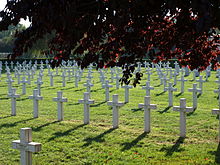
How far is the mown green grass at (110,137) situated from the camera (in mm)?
6102

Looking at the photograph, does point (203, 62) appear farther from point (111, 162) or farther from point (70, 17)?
point (70, 17)

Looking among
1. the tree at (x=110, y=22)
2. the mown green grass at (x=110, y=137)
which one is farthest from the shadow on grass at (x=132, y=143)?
the tree at (x=110, y=22)

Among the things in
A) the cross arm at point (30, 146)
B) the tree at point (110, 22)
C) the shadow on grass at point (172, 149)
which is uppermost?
the tree at point (110, 22)

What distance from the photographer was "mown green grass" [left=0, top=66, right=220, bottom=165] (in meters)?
6.10

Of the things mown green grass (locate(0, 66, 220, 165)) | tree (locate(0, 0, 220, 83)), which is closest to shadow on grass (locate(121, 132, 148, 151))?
mown green grass (locate(0, 66, 220, 165))

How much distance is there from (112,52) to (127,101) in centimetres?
718

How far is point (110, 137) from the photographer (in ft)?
24.6

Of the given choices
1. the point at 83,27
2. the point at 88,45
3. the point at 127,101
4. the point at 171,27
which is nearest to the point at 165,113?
the point at 127,101

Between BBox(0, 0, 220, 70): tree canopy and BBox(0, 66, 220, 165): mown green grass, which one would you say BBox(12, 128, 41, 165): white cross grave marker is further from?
BBox(0, 66, 220, 165): mown green grass

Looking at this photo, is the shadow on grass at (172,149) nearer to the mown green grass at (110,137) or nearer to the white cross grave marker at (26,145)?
the mown green grass at (110,137)

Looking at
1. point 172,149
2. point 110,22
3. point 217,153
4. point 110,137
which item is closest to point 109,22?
point 110,22

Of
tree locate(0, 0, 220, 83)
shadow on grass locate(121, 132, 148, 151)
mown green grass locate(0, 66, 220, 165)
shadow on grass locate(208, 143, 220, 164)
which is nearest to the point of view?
tree locate(0, 0, 220, 83)

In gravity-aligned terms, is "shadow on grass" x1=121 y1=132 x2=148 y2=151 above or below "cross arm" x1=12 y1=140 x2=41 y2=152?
below

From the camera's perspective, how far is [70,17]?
352 cm
